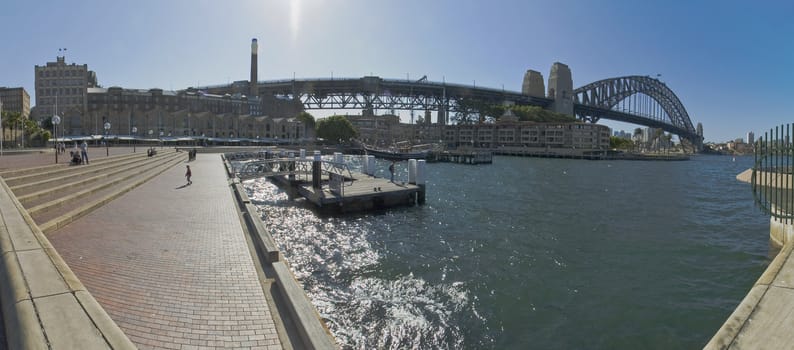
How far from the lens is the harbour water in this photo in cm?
977

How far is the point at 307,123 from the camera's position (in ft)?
411

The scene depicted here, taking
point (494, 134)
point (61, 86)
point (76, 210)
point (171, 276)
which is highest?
point (61, 86)

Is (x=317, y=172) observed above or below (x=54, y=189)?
above

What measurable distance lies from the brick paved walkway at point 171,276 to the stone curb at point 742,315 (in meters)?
5.84

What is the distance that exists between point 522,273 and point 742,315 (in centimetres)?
839

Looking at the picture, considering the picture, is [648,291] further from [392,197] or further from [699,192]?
[699,192]

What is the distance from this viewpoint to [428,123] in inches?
6590

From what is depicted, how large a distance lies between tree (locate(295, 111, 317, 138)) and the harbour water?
100.0m

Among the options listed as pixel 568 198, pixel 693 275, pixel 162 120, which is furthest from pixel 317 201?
pixel 162 120

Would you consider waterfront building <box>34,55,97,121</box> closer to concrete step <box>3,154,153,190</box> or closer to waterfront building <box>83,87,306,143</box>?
waterfront building <box>83,87,306,143</box>

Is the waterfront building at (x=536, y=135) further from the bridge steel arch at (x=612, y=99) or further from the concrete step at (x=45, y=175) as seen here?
the concrete step at (x=45, y=175)

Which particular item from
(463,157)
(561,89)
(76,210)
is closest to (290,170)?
(76,210)

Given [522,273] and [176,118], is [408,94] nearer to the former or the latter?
[176,118]

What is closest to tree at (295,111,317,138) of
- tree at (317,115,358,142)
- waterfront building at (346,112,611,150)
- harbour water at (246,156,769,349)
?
tree at (317,115,358,142)
